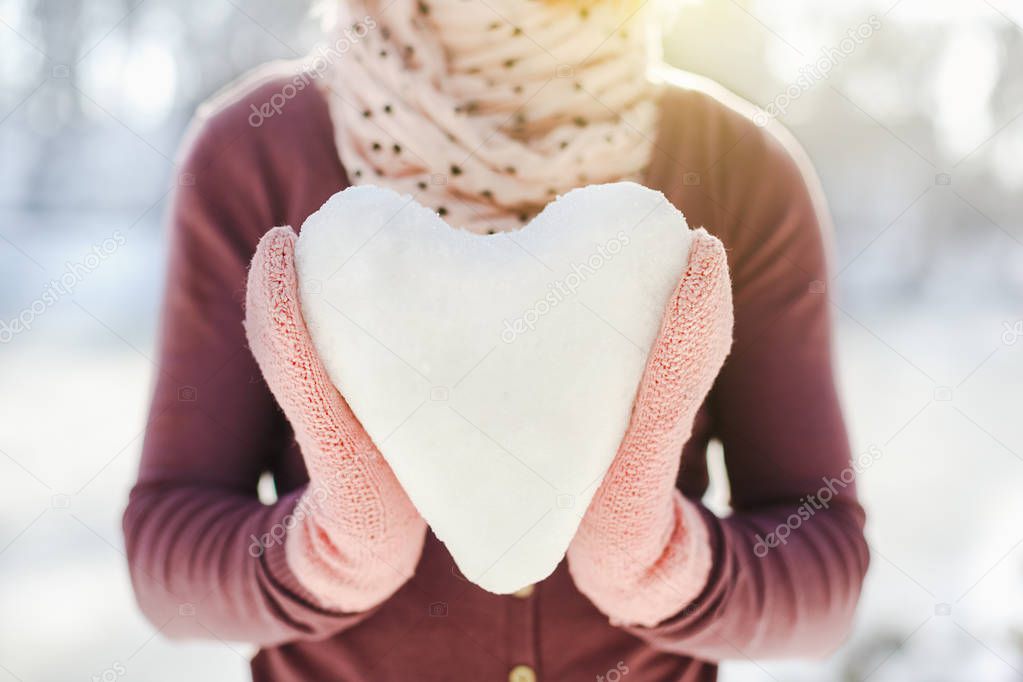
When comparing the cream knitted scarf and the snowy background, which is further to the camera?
the snowy background

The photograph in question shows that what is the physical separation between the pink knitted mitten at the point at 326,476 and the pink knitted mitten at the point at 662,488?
0.39ft

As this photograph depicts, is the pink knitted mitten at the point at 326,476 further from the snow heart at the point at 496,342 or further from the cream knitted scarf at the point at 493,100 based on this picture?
the cream knitted scarf at the point at 493,100

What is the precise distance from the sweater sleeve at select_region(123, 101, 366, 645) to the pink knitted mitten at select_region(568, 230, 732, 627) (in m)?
0.18

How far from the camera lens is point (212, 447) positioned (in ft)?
2.02

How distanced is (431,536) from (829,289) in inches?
12.6

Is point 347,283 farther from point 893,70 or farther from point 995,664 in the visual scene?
point 893,70

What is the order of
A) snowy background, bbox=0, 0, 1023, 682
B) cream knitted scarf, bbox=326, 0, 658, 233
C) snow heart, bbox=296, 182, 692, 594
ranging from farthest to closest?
snowy background, bbox=0, 0, 1023, 682, cream knitted scarf, bbox=326, 0, 658, 233, snow heart, bbox=296, 182, 692, 594

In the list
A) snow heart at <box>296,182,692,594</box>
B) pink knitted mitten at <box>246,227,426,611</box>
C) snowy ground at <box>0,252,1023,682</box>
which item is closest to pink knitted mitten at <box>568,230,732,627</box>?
snow heart at <box>296,182,692,594</box>

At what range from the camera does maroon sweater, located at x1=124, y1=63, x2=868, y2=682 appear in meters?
0.59

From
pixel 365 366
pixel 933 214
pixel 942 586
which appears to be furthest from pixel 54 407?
pixel 933 214

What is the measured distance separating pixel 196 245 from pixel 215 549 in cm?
20

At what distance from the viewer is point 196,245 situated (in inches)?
24.3

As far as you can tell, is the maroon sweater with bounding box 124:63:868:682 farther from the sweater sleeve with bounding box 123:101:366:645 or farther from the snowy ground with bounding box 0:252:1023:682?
the snowy ground with bounding box 0:252:1023:682

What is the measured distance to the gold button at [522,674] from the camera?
2.08 ft
